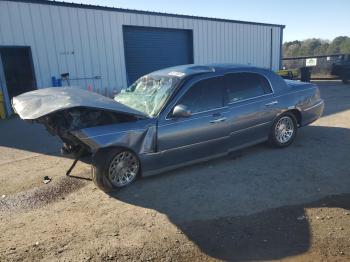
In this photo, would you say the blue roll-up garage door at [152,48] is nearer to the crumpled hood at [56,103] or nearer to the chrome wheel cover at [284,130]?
the chrome wheel cover at [284,130]

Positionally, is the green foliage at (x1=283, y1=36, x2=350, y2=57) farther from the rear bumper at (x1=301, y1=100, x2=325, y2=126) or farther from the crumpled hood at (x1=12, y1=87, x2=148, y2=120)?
the crumpled hood at (x1=12, y1=87, x2=148, y2=120)

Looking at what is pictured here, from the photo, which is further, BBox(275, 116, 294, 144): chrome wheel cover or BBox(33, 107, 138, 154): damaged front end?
BBox(275, 116, 294, 144): chrome wheel cover

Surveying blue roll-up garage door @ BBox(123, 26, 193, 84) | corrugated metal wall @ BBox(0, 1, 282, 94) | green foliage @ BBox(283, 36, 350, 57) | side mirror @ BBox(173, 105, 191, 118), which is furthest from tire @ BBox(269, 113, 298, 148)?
green foliage @ BBox(283, 36, 350, 57)

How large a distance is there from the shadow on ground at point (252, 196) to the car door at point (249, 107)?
435 millimetres

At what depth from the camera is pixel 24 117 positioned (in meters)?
4.18

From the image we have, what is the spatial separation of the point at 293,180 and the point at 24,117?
12.5ft

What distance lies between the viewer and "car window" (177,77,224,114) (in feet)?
16.9

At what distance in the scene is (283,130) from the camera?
6.41 m

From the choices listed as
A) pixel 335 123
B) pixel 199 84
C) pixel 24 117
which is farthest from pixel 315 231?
pixel 335 123

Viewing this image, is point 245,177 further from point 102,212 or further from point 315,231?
point 102,212

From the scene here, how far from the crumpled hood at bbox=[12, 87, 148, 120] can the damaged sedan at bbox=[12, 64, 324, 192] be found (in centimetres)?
1

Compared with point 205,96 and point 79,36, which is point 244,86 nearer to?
point 205,96

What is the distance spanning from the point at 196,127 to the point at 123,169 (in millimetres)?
1283

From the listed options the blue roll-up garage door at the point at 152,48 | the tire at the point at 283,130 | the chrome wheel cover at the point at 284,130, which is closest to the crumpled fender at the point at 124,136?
the tire at the point at 283,130
